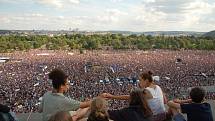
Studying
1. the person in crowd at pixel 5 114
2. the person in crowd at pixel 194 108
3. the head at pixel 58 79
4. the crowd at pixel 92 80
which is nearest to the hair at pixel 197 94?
the person in crowd at pixel 194 108

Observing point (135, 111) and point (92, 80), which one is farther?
point (92, 80)

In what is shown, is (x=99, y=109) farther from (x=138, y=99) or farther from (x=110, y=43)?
(x=110, y=43)

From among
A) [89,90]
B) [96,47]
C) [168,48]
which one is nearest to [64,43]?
[96,47]

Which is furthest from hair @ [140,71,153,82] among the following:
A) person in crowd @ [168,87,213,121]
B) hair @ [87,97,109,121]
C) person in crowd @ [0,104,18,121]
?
person in crowd @ [0,104,18,121]

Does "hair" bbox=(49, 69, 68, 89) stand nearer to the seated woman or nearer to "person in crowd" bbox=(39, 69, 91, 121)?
"person in crowd" bbox=(39, 69, 91, 121)

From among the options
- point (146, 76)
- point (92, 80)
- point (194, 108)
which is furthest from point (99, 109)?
point (92, 80)
